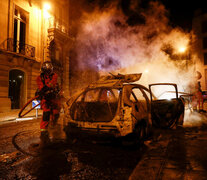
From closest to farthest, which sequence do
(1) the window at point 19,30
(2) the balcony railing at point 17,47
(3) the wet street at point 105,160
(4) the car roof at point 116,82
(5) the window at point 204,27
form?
(3) the wet street at point 105,160 → (4) the car roof at point 116,82 → (2) the balcony railing at point 17,47 → (1) the window at point 19,30 → (5) the window at point 204,27

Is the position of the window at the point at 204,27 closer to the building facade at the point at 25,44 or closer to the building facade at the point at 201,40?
the building facade at the point at 201,40

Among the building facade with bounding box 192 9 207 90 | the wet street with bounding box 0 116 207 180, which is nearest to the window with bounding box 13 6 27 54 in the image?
the wet street with bounding box 0 116 207 180

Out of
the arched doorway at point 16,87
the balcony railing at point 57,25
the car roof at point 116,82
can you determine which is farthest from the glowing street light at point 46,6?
the car roof at point 116,82

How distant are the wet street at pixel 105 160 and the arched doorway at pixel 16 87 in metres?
11.3

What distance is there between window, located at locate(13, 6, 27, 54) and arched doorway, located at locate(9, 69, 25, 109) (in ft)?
6.52

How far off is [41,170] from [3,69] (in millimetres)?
12383

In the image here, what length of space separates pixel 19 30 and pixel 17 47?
2176 millimetres

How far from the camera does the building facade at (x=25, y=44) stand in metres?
12.6

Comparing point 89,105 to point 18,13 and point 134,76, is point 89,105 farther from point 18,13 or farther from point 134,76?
point 18,13

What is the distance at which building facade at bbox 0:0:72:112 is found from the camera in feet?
41.4

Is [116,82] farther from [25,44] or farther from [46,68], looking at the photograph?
[25,44]

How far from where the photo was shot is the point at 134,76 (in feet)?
13.2

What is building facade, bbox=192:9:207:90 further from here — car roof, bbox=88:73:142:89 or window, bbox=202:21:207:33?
car roof, bbox=88:73:142:89

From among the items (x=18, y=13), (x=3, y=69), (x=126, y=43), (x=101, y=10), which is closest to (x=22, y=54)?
(x=3, y=69)
